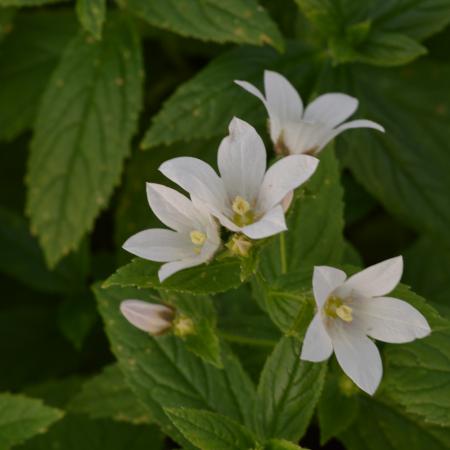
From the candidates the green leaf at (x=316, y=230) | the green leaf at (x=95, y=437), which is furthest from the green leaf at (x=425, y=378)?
the green leaf at (x=95, y=437)

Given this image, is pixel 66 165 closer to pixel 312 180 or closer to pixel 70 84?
pixel 70 84

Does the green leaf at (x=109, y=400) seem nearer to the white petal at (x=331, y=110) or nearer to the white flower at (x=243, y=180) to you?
the white flower at (x=243, y=180)

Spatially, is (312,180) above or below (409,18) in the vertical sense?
below

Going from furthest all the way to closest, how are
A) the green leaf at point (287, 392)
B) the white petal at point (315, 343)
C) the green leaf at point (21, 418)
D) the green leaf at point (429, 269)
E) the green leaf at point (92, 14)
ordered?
the green leaf at point (429, 269), the green leaf at point (92, 14), the green leaf at point (21, 418), the green leaf at point (287, 392), the white petal at point (315, 343)

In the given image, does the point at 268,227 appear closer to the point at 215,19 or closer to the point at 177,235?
the point at 177,235

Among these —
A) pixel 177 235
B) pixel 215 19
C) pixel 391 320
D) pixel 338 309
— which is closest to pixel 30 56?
pixel 215 19

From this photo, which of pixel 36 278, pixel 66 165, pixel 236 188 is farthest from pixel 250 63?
pixel 36 278
